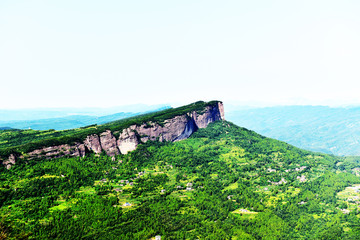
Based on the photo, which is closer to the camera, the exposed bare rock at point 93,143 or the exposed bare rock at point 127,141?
the exposed bare rock at point 93,143

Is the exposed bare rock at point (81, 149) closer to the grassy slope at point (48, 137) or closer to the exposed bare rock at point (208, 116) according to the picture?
the grassy slope at point (48, 137)

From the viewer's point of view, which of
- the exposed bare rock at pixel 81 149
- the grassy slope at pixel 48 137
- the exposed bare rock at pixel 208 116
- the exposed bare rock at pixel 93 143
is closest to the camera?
the grassy slope at pixel 48 137

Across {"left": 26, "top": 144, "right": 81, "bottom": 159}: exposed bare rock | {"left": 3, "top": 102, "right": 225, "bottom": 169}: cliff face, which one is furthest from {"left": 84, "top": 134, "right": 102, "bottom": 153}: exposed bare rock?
{"left": 26, "top": 144, "right": 81, "bottom": 159}: exposed bare rock

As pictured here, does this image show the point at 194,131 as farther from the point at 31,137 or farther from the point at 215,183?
the point at 31,137

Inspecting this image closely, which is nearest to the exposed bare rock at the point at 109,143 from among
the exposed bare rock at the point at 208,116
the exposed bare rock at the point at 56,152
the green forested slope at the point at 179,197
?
the green forested slope at the point at 179,197

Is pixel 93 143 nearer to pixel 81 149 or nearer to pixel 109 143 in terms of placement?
pixel 81 149

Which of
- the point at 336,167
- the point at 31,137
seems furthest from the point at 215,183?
the point at 31,137

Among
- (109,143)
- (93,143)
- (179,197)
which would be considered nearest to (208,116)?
(109,143)
